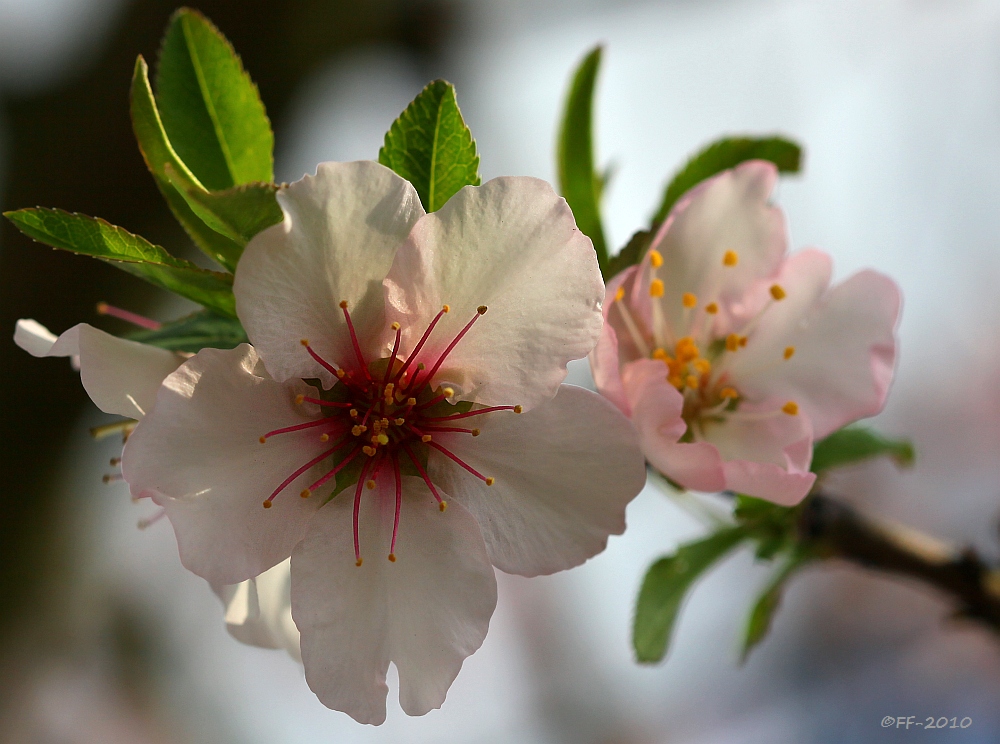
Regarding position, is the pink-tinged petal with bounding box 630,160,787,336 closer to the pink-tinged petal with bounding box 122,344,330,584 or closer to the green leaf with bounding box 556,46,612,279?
the green leaf with bounding box 556,46,612,279

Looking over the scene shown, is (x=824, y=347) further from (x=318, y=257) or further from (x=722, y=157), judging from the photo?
(x=318, y=257)

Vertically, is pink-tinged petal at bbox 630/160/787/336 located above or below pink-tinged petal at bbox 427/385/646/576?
above

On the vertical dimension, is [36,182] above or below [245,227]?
below

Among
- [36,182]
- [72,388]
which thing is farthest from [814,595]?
[36,182]

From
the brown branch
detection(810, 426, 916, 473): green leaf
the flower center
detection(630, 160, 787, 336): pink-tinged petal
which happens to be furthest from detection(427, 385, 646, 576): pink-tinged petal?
the brown branch

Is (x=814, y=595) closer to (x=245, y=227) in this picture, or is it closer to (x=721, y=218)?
(x=721, y=218)

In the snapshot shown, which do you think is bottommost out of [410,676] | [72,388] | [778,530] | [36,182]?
[72,388]
